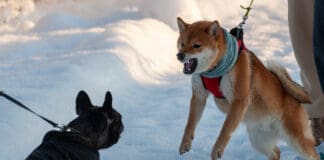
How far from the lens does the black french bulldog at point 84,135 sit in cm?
338

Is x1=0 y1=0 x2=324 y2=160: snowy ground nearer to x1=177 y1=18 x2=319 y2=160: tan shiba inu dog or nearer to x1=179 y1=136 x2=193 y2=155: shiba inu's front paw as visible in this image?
x1=177 y1=18 x2=319 y2=160: tan shiba inu dog

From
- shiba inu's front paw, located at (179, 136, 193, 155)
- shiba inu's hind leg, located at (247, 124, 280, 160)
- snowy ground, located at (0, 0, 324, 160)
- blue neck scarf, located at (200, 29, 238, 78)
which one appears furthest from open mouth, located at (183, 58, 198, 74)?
snowy ground, located at (0, 0, 324, 160)

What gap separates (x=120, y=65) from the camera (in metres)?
7.39

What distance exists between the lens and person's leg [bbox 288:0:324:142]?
16.5 ft

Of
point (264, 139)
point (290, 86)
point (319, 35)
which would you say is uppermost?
point (319, 35)

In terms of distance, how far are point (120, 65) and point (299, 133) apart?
3267 mm

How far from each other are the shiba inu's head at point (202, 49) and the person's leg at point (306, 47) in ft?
3.61

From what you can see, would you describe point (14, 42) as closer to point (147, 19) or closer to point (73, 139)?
point (147, 19)

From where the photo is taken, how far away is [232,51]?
422cm

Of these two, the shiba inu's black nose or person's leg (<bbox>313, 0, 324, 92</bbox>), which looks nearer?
person's leg (<bbox>313, 0, 324, 92</bbox>)

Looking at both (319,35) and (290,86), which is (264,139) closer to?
(290,86)

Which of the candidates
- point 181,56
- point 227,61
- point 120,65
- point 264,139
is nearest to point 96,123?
point 181,56

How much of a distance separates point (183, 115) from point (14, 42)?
2968mm

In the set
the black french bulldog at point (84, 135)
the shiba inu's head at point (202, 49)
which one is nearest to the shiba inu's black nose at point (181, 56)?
the shiba inu's head at point (202, 49)
